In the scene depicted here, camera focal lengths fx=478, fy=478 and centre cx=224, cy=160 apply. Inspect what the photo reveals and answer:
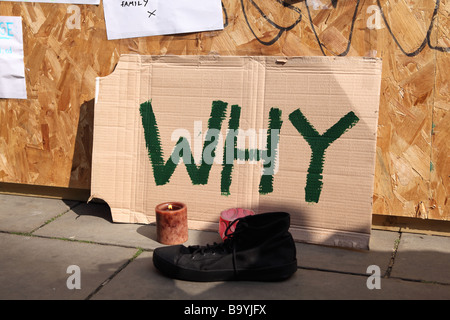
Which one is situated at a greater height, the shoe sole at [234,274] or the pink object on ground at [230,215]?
the pink object on ground at [230,215]

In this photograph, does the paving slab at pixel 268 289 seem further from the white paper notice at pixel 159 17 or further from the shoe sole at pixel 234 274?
the white paper notice at pixel 159 17

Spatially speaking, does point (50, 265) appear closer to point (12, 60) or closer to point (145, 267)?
point (145, 267)

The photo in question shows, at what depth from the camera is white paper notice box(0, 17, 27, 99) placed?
261 centimetres

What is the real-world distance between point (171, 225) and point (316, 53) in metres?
1.04

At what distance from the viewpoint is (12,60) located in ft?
8.66

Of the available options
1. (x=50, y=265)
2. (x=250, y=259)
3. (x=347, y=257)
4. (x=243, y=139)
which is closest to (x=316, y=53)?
(x=243, y=139)

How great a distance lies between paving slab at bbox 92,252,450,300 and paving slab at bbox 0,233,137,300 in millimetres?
99

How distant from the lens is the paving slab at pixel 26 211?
92.0 inches

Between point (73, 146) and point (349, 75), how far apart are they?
4.94 feet

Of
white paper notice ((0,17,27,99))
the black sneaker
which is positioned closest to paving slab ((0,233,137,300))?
the black sneaker

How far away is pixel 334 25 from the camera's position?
2.19 m

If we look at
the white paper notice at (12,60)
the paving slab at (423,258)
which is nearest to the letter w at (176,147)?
the white paper notice at (12,60)

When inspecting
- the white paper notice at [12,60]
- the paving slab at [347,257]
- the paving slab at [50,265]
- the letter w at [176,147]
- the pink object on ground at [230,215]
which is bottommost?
the paving slab at [50,265]

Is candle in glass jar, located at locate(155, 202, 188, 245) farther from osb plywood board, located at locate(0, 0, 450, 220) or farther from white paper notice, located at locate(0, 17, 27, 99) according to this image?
white paper notice, located at locate(0, 17, 27, 99)
